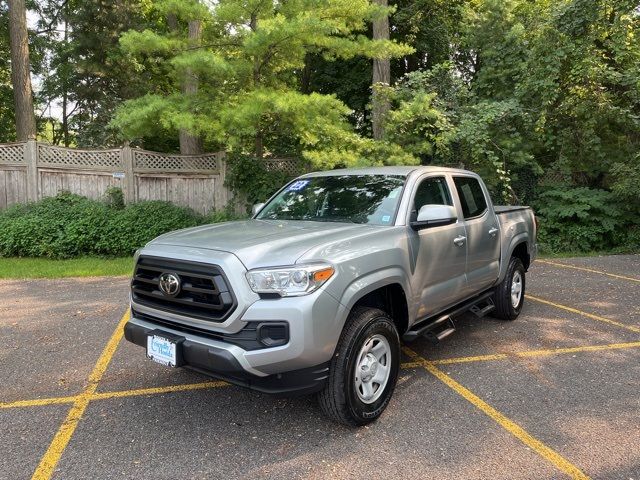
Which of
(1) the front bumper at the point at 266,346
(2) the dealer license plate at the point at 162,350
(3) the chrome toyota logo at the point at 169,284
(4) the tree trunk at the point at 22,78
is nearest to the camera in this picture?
(1) the front bumper at the point at 266,346

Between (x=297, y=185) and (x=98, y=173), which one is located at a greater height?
(x=98, y=173)

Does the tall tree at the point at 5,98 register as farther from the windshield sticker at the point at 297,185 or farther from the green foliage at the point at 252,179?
the windshield sticker at the point at 297,185

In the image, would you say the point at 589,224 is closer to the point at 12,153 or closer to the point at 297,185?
the point at 297,185

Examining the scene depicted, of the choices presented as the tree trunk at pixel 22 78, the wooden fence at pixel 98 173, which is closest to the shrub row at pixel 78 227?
the wooden fence at pixel 98 173

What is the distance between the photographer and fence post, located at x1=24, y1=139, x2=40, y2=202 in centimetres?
1168

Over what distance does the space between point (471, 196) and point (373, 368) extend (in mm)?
2535

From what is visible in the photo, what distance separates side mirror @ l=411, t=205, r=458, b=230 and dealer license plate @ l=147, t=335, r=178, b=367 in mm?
2033

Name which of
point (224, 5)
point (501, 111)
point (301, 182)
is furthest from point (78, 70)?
point (301, 182)

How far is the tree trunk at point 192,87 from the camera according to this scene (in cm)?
1053

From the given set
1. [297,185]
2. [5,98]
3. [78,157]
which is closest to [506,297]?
[297,185]

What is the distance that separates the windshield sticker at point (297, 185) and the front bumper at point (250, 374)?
215 cm

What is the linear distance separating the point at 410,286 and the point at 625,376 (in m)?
2.22

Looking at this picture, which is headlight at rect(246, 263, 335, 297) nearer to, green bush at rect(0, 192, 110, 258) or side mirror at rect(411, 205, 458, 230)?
side mirror at rect(411, 205, 458, 230)

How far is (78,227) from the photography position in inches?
408
